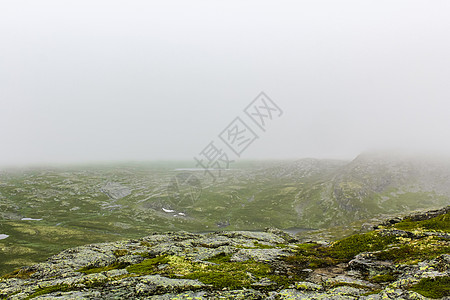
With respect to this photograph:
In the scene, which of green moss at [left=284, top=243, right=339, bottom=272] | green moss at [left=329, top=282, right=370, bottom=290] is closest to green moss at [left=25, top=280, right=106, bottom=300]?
green moss at [left=284, top=243, right=339, bottom=272]

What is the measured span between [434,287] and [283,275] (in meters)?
14.7

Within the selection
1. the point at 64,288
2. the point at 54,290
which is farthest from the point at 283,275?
the point at 54,290

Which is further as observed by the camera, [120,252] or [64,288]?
[120,252]

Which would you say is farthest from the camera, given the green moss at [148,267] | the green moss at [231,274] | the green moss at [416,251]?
the green moss at [148,267]

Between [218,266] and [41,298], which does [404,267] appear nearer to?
[218,266]

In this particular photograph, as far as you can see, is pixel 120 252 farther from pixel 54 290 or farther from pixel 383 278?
pixel 383 278

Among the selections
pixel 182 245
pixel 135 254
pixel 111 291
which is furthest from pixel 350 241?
pixel 135 254

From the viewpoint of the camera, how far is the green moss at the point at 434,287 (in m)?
18.1

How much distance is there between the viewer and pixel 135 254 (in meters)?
48.5

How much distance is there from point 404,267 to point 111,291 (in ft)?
108

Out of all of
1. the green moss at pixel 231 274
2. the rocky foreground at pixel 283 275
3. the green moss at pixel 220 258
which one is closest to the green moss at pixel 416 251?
the rocky foreground at pixel 283 275

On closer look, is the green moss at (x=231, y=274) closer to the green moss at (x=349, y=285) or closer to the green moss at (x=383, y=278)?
the green moss at (x=349, y=285)

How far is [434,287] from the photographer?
19.1 metres

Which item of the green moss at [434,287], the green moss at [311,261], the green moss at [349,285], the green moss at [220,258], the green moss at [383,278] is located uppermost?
the green moss at [434,287]
